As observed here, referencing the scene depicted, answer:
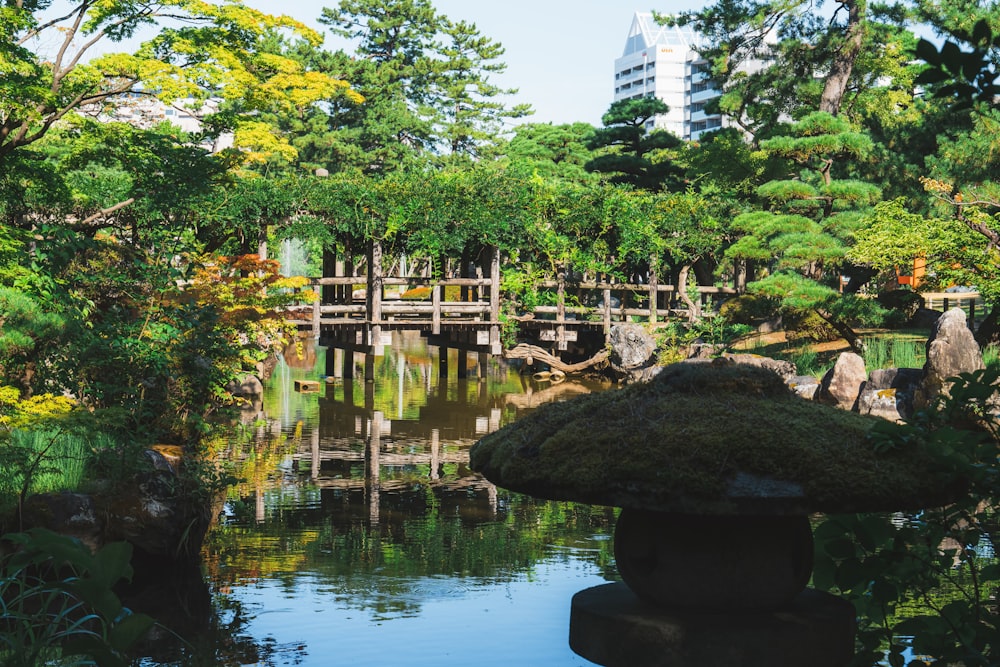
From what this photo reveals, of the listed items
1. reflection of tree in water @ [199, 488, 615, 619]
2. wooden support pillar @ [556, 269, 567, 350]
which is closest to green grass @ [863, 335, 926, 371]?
wooden support pillar @ [556, 269, 567, 350]

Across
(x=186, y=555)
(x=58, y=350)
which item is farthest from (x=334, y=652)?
(x=58, y=350)

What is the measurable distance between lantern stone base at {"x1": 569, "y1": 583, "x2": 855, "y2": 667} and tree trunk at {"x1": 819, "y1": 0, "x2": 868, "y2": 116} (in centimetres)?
1946

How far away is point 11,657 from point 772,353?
69.3ft

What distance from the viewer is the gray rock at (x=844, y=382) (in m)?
17.1

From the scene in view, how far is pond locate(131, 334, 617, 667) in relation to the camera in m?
6.53

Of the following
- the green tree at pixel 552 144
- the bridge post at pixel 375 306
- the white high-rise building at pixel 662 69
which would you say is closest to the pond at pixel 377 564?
the bridge post at pixel 375 306

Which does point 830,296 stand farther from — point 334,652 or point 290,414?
point 334,652

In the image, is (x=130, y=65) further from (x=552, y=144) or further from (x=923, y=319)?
(x=552, y=144)

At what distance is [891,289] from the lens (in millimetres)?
24547

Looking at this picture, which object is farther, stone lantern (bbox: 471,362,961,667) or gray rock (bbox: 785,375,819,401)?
gray rock (bbox: 785,375,819,401)

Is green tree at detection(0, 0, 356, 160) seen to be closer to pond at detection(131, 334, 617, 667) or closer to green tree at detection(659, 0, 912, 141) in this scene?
pond at detection(131, 334, 617, 667)

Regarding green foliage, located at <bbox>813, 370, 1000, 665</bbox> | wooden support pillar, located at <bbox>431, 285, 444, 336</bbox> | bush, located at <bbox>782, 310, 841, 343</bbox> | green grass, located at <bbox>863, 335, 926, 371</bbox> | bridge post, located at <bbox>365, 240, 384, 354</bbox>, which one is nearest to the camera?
green foliage, located at <bbox>813, 370, 1000, 665</bbox>

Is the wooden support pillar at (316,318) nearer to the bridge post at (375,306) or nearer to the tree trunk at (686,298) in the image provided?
the bridge post at (375,306)

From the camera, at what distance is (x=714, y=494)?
5.30 m
